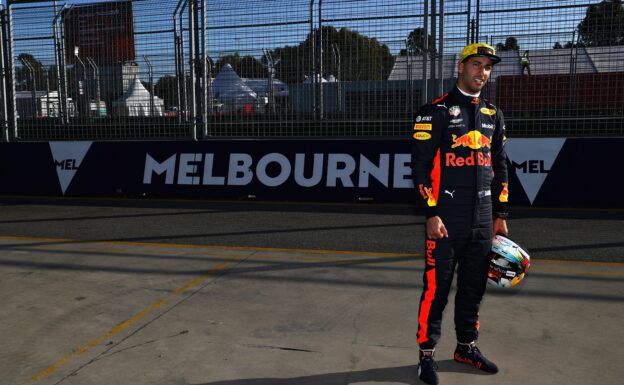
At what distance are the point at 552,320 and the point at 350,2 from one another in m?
6.90

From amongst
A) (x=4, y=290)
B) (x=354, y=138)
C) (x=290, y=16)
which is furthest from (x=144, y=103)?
(x=4, y=290)

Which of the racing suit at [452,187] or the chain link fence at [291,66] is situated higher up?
the chain link fence at [291,66]

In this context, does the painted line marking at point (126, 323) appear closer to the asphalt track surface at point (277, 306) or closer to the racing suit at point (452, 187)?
the asphalt track surface at point (277, 306)

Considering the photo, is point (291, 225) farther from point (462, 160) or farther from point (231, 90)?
point (462, 160)

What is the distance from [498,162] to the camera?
12.4 ft

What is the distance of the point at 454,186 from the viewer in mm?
3426

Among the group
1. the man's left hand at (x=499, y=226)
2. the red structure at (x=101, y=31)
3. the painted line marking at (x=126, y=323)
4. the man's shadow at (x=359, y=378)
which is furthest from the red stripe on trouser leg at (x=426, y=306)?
the red structure at (x=101, y=31)

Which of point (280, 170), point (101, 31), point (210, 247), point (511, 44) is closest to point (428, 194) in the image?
point (210, 247)

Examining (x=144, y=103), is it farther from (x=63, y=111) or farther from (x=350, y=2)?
(x=350, y=2)

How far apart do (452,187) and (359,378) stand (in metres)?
1.34

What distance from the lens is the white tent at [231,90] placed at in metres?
9.91

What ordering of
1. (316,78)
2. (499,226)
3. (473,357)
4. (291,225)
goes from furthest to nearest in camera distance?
1. (316,78)
2. (291,225)
3. (499,226)
4. (473,357)

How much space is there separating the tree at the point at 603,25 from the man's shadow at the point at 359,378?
7255 mm

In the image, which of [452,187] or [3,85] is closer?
[452,187]
